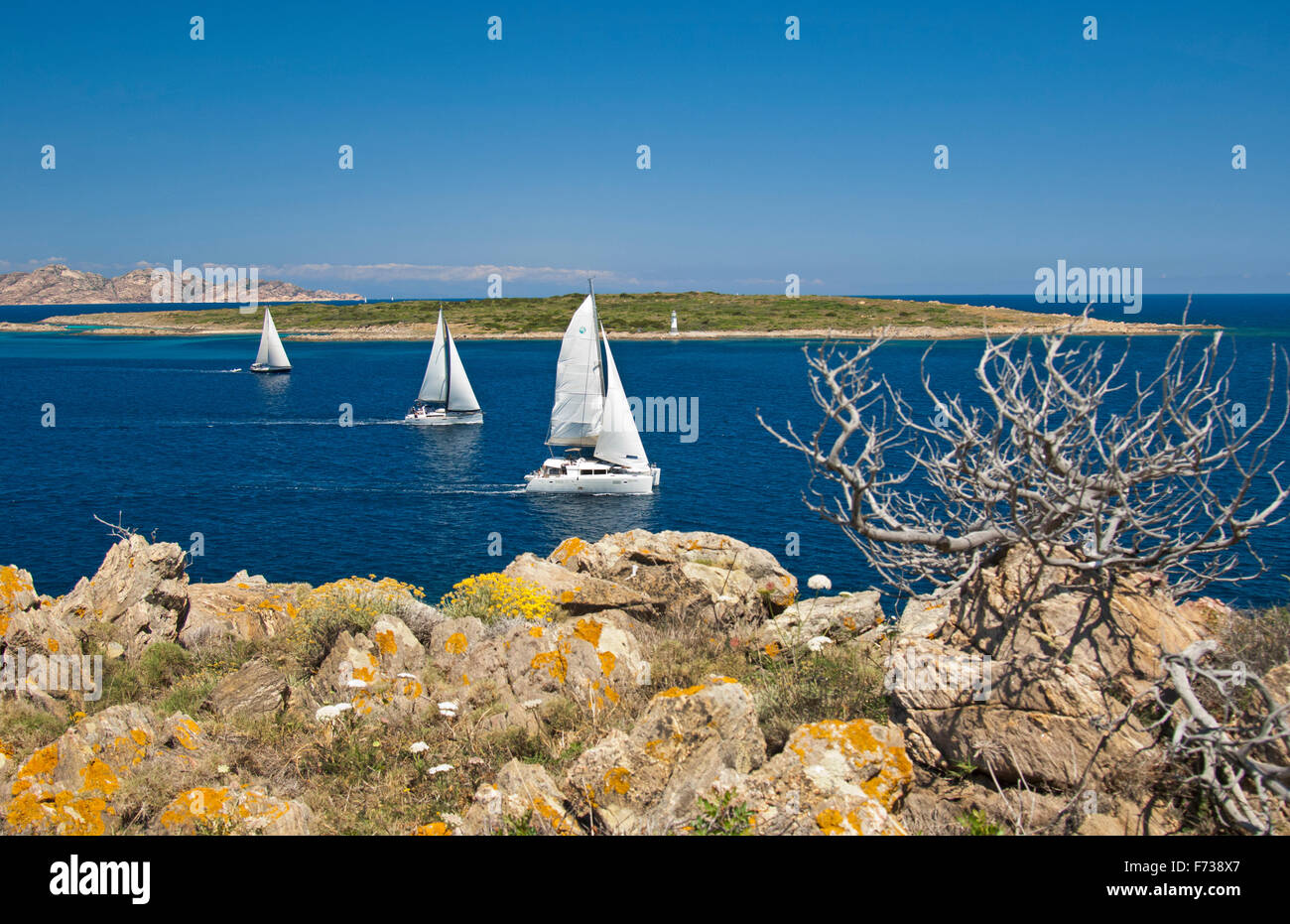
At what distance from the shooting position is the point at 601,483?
47469 mm

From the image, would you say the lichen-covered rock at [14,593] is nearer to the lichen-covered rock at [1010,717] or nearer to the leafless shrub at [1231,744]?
the lichen-covered rock at [1010,717]

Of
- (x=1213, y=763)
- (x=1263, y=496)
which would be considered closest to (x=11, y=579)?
(x=1213, y=763)

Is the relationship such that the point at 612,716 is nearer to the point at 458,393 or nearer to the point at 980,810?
the point at 980,810

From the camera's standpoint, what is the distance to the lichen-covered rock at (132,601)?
13.5 metres

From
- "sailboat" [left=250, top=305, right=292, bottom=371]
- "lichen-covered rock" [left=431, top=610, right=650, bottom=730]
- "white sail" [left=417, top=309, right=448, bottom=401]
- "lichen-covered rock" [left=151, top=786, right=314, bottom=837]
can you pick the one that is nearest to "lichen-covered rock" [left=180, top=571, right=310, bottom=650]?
"lichen-covered rock" [left=431, top=610, right=650, bottom=730]

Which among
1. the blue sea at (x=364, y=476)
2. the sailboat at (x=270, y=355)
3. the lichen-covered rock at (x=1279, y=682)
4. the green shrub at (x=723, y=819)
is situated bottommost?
the blue sea at (x=364, y=476)

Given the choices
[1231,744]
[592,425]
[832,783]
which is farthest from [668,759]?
[592,425]

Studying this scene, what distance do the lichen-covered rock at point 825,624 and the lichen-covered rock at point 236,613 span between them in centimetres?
790

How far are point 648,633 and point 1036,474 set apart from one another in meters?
6.27

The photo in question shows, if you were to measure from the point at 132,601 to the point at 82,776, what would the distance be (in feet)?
25.2

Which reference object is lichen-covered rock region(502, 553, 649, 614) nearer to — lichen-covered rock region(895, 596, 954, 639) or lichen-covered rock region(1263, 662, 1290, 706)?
lichen-covered rock region(895, 596, 954, 639)

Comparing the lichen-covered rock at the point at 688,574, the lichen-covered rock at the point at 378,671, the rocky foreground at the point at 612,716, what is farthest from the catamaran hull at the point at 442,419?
the lichen-covered rock at the point at 378,671

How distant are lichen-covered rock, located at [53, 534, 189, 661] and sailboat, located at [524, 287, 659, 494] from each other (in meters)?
32.1

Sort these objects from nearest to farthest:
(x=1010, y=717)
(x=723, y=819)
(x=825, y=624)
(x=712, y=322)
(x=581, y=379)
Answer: (x=723, y=819) → (x=1010, y=717) → (x=825, y=624) → (x=581, y=379) → (x=712, y=322)
